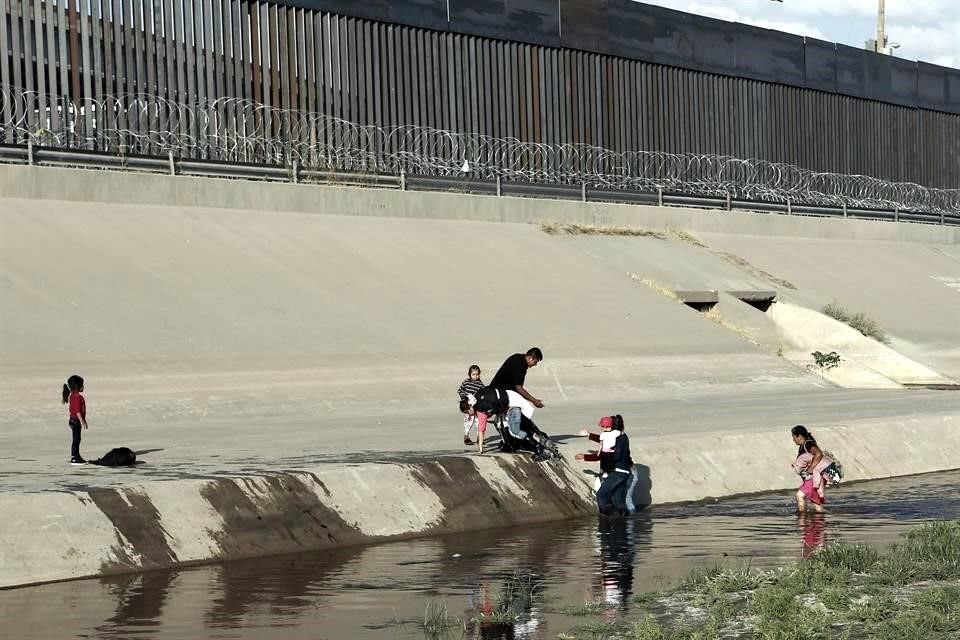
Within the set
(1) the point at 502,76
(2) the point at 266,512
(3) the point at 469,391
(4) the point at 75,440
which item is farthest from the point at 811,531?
(1) the point at 502,76

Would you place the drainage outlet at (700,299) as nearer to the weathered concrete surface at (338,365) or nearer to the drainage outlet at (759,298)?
the weathered concrete surface at (338,365)

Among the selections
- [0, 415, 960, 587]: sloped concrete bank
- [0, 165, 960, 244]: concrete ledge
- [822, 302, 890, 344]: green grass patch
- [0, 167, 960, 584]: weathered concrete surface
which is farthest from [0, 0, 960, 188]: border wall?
[0, 415, 960, 587]: sloped concrete bank

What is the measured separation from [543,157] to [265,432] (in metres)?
30.3

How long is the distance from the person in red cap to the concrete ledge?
540 inches

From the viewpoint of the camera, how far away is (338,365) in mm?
24156

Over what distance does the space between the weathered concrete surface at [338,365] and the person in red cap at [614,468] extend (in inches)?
19.4

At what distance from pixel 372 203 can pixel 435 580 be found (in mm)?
21483

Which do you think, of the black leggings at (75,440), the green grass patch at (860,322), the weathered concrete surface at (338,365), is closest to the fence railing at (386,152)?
the weathered concrete surface at (338,365)

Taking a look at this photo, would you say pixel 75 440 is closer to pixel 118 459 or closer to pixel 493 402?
pixel 118 459

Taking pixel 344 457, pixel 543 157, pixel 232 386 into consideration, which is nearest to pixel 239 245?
pixel 232 386

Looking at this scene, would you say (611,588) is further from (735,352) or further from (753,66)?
(753,66)

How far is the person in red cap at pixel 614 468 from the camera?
1639 centimetres

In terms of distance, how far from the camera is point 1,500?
41.5 feet

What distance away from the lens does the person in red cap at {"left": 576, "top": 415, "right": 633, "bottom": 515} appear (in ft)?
53.8
